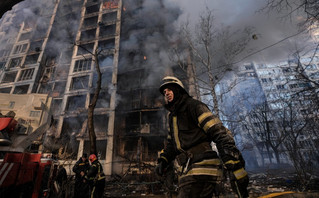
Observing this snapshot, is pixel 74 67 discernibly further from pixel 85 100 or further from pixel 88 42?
pixel 85 100

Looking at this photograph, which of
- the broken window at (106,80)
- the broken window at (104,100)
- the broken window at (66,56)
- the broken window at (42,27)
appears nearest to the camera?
the broken window at (104,100)

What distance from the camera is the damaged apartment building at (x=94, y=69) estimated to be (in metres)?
20.1

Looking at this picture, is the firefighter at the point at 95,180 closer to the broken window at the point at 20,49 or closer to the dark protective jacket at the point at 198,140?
the dark protective jacket at the point at 198,140

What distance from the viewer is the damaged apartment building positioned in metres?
20.1

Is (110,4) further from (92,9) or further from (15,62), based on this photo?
(15,62)

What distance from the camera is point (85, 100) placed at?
77.7ft

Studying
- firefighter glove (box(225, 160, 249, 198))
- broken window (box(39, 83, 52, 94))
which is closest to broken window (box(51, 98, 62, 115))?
broken window (box(39, 83, 52, 94))

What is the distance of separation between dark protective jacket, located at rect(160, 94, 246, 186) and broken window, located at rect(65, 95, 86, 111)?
24.7 meters

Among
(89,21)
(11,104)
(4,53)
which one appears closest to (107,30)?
(89,21)

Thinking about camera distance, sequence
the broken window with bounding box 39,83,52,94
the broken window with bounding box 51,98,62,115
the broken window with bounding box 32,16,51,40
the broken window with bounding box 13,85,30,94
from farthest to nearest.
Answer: the broken window with bounding box 32,16,51,40 → the broken window with bounding box 39,83,52,94 → the broken window with bounding box 13,85,30,94 → the broken window with bounding box 51,98,62,115

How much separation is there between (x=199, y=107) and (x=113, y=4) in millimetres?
35665

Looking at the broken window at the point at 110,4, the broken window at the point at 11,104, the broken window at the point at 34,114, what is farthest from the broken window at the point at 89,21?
the broken window at the point at 34,114

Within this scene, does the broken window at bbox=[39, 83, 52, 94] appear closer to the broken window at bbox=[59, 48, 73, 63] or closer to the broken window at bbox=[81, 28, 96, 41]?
the broken window at bbox=[59, 48, 73, 63]

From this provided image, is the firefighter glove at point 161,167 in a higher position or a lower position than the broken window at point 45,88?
lower
